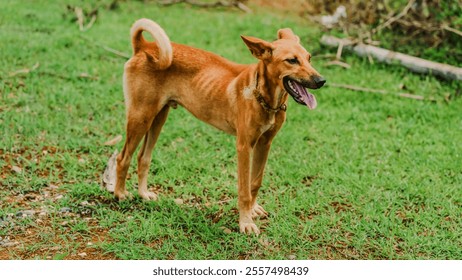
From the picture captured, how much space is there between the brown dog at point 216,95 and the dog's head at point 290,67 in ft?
0.03

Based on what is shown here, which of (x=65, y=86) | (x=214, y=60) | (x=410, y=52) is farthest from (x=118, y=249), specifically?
(x=410, y=52)

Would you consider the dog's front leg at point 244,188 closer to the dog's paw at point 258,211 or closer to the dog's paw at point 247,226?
the dog's paw at point 247,226

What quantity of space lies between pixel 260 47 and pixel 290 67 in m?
0.27

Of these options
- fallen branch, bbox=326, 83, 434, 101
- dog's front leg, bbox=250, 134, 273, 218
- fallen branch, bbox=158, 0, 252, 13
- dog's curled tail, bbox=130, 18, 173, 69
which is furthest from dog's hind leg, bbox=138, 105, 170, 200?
fallen branch, bbox=158, 0, 252, 13

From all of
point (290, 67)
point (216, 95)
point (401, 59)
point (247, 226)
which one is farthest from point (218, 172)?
point (401, 59)

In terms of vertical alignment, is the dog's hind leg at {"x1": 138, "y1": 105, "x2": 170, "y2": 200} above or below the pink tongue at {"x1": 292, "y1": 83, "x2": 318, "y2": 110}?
below

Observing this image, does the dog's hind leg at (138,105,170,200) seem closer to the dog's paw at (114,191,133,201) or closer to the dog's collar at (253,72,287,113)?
the dog's paw at (114,191,133,201)

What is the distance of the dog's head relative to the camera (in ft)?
13.5

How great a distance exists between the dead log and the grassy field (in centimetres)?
13

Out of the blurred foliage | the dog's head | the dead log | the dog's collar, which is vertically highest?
the dog's head

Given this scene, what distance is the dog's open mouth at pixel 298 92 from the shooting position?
4.16m

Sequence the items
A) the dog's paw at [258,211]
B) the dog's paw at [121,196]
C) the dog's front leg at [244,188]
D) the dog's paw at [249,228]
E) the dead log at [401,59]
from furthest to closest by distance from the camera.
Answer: the dead log at [401,59], the dog's paw at [121,196], the dog's paw at [258,211], the dog's paw at [249,228], the dog's front leg at [244,188]

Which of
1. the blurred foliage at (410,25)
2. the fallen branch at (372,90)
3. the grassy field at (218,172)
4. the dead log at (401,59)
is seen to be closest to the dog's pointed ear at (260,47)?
the grassy field at (218,172)

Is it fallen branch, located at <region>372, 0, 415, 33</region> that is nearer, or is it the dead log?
the dead log
